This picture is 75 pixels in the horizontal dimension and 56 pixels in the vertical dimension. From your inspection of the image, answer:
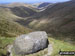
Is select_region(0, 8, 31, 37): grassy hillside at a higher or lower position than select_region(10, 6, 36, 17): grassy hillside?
higher

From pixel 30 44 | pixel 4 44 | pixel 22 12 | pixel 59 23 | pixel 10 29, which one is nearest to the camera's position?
pixel 30 44

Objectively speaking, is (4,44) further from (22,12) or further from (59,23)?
(22,12)

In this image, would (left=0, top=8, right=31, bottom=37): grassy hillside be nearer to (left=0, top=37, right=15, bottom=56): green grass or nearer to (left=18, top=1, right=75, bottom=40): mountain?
(left=0, top=37, right=15, bottom=56): green grass

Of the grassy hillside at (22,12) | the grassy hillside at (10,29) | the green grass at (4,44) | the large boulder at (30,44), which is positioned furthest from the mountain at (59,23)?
the grassy hillside at (22,12)

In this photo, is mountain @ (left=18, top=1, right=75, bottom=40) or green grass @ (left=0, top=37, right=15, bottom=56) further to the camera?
mountain @ (left=18, top=1, right=75, bottom=40)

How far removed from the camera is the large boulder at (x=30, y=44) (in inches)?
837

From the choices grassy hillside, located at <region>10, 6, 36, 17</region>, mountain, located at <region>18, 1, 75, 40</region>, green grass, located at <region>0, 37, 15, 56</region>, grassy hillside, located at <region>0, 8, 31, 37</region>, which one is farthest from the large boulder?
grassy hillside, located at <region>10, 6, 36, 17</region>

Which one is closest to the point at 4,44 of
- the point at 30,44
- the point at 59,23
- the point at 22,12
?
the point at 30,44

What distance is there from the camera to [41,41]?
22156 mm

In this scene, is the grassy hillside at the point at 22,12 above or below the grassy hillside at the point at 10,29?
below

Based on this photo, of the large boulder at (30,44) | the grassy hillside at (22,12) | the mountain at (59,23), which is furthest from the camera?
the grassy hillside at (22,12)

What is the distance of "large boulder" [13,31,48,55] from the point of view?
69.7 ft

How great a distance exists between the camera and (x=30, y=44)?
2144 centimetres

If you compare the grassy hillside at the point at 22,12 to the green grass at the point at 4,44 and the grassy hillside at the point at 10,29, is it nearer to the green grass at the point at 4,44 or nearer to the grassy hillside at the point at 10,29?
the grassy hillside at the point at 10,29
